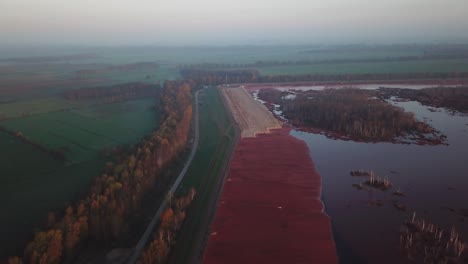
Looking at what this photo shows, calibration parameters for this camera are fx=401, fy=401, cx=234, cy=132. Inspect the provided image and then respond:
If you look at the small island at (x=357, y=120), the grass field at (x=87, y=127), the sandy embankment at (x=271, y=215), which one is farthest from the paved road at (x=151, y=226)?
the small island at (x=357, y=120)

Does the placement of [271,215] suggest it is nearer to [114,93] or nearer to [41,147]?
[41,147]

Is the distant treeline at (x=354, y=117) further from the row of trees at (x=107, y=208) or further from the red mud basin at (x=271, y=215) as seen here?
the row of trees at (x=107, y=208)

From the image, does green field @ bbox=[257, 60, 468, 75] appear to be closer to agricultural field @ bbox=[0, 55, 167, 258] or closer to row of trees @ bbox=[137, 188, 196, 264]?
agricultural field @ bbox=[0, 55, 167, 258]

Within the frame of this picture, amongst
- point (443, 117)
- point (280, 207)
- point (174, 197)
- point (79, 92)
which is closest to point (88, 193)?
point (174, 197)

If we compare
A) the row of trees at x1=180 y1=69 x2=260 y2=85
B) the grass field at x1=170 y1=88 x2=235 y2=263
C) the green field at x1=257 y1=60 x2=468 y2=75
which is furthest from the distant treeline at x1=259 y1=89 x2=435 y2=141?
the green field at x1=257 y1=60 x2=468 y2=75

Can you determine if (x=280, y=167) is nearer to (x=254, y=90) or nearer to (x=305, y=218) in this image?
(x=305, y=218)

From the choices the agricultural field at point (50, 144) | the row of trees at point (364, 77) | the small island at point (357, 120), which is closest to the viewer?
the agricultural field at point (50, 144)
